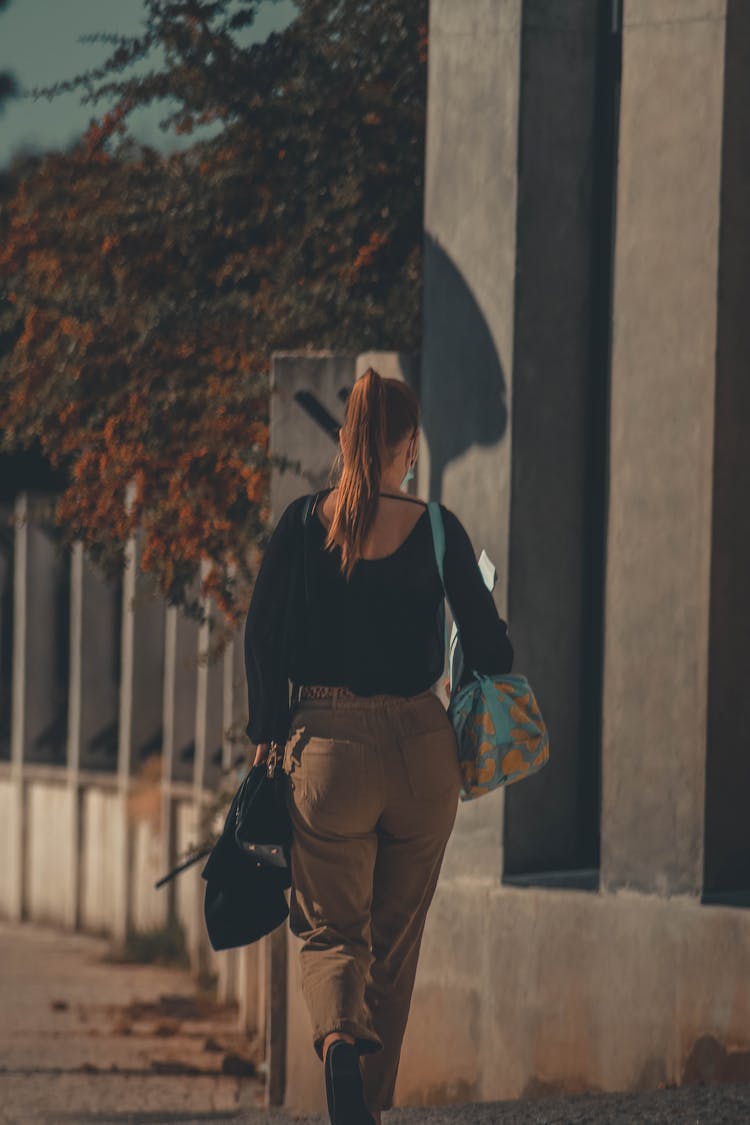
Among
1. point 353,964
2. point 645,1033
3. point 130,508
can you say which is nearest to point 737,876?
point 645,1033

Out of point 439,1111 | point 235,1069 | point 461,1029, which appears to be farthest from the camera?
point 235,1069

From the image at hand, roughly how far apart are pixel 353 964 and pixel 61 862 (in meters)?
9.28

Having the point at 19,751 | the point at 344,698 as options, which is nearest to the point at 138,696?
the point at 19,751

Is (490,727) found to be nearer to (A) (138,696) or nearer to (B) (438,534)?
(B) (438,534)

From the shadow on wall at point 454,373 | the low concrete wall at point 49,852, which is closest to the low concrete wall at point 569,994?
the shadow on wall at point 454,373

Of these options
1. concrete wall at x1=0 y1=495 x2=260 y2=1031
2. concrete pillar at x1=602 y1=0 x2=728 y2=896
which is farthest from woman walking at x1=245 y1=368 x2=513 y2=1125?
concrete wall at x1=0 y1=495 x2=260 y2=1031

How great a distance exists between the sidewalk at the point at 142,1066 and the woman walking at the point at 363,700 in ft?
4.19

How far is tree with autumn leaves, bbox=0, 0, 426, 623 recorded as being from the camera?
8742 mm

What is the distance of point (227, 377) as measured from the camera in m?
8.91

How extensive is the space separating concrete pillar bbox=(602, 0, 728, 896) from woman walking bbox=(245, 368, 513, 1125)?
1.74 meters

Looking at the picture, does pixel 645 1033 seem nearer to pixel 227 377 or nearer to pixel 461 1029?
pixel 461 1029

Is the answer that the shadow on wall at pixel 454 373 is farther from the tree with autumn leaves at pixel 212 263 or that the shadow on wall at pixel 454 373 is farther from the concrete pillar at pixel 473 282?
the tree with autumn leaves at pixel 212 263

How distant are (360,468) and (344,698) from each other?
0.54 meters

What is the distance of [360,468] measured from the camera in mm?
4867
